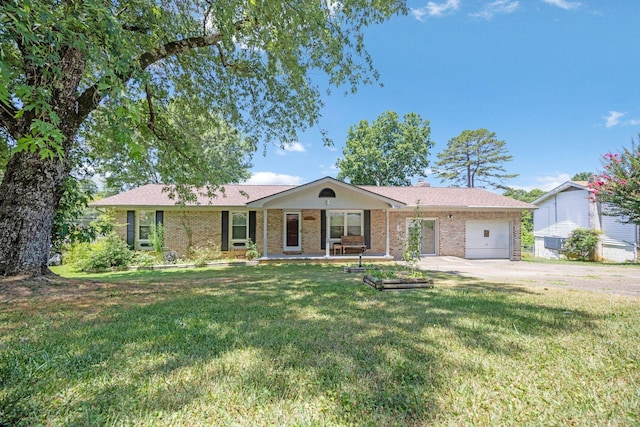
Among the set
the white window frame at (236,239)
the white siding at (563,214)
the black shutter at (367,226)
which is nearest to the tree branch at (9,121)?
the white window frame at (236,239)

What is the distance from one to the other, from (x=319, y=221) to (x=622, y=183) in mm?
14747

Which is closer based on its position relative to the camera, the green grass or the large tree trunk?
the green grass

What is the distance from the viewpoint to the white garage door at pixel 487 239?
649 inches

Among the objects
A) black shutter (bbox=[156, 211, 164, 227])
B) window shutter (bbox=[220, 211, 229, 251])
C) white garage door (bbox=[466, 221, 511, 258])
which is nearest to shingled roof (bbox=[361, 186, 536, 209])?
white garage door (bbox=[466, 221, 511, 258])

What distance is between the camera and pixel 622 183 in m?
13.6

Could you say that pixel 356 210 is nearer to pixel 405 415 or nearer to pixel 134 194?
pixel 134 194

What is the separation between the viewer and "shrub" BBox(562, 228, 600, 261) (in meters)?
16.9

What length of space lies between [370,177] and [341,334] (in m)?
27.0

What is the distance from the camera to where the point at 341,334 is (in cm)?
375

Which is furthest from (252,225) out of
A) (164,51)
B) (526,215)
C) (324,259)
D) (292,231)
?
(526,215)

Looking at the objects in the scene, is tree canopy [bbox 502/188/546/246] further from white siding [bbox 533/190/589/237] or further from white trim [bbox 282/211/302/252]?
white trim [bbox 282/211/302/252]

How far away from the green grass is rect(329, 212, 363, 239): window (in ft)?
34.0

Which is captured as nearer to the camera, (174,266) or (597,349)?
(597,349)

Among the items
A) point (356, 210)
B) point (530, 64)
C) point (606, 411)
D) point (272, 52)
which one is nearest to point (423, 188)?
point (356, 210)
